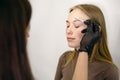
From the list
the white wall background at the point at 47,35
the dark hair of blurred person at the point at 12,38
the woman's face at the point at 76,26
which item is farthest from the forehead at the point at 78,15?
the dark hair of blurred person at the point at 12,38

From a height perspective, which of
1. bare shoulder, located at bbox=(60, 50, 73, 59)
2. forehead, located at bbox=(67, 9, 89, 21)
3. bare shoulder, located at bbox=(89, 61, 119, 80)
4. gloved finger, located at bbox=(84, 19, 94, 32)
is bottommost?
bare shoulder, located at bbox=(89, 61, 119, 80)

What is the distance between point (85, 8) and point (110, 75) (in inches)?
14.9

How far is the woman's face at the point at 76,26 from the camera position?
1.32m

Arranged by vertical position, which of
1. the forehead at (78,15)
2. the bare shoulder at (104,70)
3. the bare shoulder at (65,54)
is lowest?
the bare shoulder at (104,70)

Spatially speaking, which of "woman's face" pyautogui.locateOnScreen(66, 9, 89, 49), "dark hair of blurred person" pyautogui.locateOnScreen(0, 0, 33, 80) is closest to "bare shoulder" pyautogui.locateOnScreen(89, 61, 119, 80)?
"woman's face" pyautogui.locateOnScreen(66, 9, 89, 49)

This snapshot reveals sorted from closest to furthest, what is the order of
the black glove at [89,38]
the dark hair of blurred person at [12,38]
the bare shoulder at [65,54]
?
the dark hair of blurred person at [12,38], the black glove at [89,38], the bare shoulder at [65,54]

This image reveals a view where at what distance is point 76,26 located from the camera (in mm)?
1324

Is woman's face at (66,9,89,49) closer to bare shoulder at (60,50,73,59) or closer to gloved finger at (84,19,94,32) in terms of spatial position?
gloved finger at (84,19,94,32)

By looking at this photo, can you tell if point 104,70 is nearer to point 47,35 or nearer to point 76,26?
point 76,26

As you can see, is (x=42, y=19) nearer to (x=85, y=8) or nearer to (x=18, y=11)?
(x=85, y=8)

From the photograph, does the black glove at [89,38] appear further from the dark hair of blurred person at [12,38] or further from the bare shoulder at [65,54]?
the dark hair of blurred person at [12,38]

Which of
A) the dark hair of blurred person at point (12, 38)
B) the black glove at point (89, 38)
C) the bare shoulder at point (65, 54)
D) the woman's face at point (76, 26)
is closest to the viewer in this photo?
the dark hair of blurred person at point (12, 38)

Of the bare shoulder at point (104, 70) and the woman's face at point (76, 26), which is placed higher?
the woman's face at point (76, 26)

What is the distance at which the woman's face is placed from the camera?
1316 millimetres
